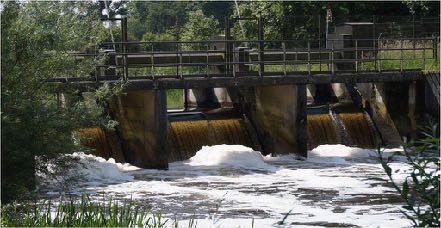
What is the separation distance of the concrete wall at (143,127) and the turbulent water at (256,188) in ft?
1.18

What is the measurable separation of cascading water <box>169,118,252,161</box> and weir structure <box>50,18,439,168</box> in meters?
0.03

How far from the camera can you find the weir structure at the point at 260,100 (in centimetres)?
2364

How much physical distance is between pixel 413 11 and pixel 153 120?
20203 mm

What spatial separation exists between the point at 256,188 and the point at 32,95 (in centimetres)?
837

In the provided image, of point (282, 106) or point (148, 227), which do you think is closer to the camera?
point (148, 227)

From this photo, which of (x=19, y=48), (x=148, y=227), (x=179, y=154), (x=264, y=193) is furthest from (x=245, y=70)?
(x=148, y=227)

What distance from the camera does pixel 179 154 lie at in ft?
83.1

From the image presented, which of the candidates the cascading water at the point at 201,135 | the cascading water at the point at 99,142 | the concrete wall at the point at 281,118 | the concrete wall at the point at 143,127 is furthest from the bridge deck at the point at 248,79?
the cascading water at the point at 99,142

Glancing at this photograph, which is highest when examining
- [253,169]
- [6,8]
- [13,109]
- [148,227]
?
[6,8]

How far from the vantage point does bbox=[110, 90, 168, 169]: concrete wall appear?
76.6 ft

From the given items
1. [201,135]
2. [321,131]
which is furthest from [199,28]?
[201,135]

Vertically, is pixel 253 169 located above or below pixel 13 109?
below

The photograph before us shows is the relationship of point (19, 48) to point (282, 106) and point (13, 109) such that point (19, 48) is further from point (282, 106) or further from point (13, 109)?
point (282, 106)

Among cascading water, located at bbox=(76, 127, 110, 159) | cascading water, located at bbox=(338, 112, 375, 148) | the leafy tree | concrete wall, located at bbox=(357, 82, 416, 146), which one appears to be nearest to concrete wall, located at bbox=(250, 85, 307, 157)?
cascading water, located at bbox=(338, 112, 375, 148)
